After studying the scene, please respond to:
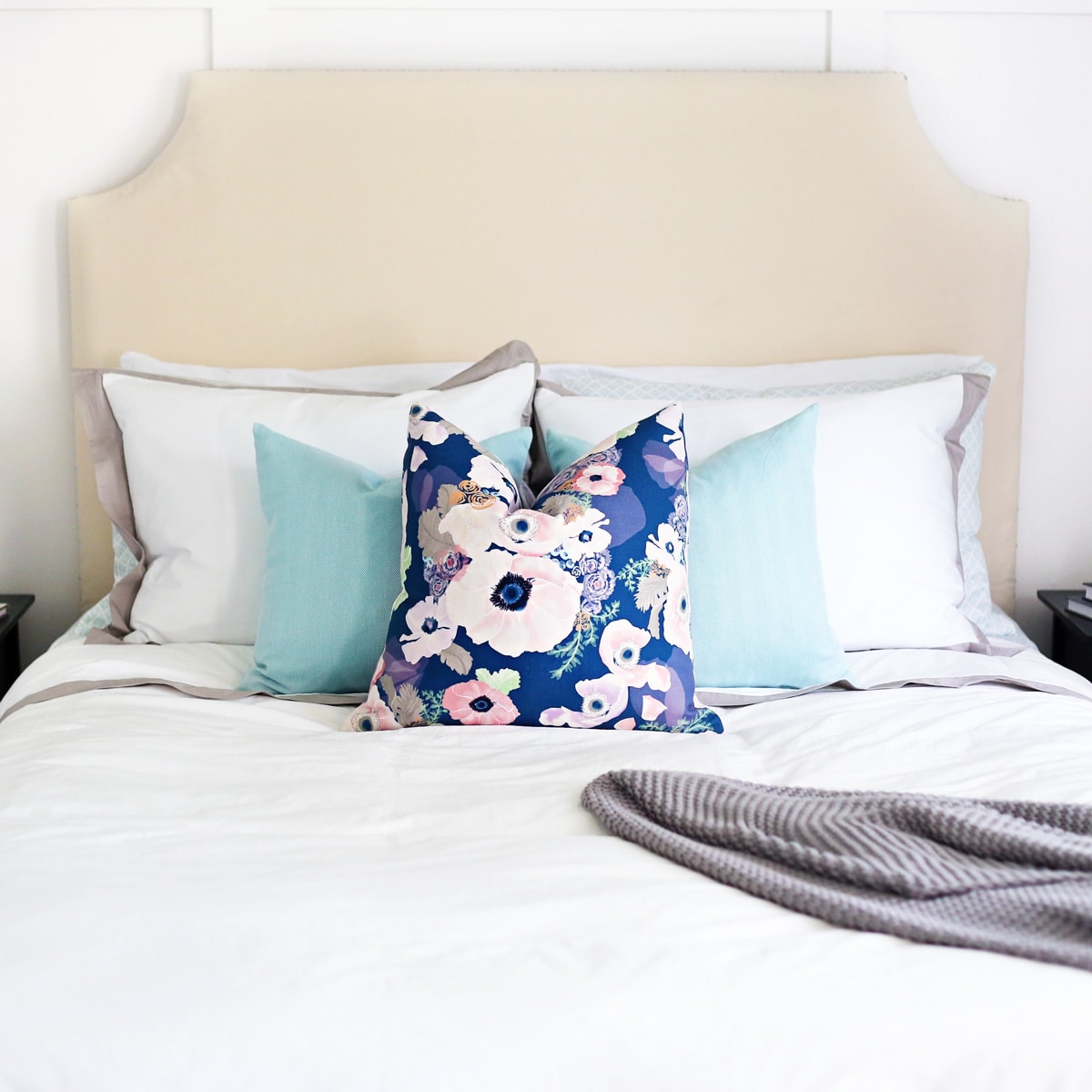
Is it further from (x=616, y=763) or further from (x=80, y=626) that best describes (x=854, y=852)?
(x=80, y=626)

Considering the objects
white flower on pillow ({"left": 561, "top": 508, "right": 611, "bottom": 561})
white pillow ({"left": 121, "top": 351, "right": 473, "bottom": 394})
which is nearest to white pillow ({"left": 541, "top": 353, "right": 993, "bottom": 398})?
white pillow ({"left": 121, "top": 351, "right": 473, "bottom": 394})

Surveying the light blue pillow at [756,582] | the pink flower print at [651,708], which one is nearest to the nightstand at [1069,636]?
the light blue pillow at [756,582]

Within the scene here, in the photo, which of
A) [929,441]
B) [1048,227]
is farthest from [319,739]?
[1048,227]

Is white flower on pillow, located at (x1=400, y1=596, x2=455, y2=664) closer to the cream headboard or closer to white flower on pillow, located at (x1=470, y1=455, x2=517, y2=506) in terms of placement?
white flower on pillow, located at (x1=470, y1=455, x2=517, y2=506)

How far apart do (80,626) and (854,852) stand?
1.49 meters

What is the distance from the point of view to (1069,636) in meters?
2.16

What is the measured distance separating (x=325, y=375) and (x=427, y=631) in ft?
2.94

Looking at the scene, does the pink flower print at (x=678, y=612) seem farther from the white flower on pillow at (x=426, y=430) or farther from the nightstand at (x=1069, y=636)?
the nightstand at (x=1069, y=636)

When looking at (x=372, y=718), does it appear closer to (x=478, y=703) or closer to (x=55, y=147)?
(x=478, y=703)

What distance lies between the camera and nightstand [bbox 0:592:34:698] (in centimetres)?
204

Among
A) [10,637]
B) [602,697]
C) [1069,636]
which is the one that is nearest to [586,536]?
[602,697]

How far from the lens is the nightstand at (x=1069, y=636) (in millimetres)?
2037

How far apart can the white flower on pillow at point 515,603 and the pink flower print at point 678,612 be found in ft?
0.41

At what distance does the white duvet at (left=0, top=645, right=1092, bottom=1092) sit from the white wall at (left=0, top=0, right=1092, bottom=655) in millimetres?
1312
